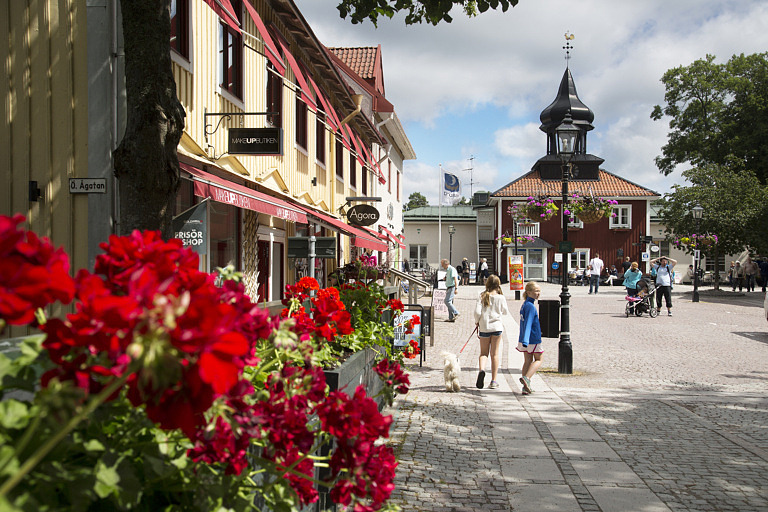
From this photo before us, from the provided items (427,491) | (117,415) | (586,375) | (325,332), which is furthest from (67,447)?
(586,375)

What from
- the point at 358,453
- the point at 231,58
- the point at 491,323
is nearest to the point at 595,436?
the point at 491,323

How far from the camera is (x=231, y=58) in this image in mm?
10625

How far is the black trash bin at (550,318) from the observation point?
10.2m

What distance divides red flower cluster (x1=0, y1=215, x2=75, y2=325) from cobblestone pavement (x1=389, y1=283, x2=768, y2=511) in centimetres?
354

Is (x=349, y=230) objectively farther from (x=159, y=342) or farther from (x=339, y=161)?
(x=159, y=342)

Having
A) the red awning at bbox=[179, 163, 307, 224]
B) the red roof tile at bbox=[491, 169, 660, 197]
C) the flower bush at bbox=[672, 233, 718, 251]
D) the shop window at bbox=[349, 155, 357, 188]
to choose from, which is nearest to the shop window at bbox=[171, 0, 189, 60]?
the red awning at bbox=[179, 163, 307, 224]

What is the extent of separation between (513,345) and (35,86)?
977 centimetres

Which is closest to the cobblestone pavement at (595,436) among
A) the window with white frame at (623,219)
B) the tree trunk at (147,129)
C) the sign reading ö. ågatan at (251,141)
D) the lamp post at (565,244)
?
the lamp post at (565,244)

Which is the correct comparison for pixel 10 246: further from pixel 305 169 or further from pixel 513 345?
pixel 305 169

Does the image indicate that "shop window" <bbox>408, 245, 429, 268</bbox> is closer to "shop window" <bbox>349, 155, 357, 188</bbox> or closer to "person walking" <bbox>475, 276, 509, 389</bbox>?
"shop window" <bbox>349, 155, 357, 188</bbox>

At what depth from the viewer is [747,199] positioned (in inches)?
1239

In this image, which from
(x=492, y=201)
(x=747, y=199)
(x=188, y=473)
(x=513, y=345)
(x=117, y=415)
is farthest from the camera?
(x=492, y=201)

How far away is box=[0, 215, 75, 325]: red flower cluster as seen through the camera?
3.46ft

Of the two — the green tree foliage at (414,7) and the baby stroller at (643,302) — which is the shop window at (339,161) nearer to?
the baby stroller at (643,302)
